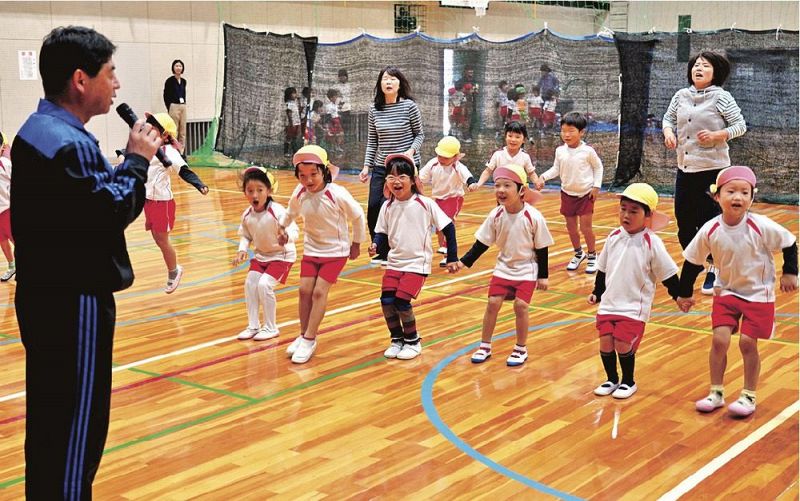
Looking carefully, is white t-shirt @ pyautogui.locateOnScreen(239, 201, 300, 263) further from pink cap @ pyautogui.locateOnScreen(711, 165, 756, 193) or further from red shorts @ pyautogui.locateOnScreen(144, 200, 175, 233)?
pink cap @ pyautogui.locateOnScreen(711, 165, 756, 193)

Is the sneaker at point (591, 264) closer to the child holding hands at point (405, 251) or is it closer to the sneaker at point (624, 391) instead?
the child holding hands at point (405, 251)

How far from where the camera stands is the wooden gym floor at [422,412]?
4191 mm

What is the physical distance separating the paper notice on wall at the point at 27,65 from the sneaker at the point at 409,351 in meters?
Result: 13.1

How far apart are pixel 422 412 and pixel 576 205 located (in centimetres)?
417

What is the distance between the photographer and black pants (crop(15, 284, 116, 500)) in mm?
2826

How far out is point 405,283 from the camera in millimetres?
6070

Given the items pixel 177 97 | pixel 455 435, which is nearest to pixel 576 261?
pixel 455 435

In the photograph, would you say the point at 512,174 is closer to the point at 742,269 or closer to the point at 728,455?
the point at 742,269

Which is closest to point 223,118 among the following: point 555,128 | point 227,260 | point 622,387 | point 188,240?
point 555,128

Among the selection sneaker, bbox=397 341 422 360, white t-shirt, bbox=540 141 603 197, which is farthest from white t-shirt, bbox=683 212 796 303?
white t-shirt, bbox=540 141 603 197

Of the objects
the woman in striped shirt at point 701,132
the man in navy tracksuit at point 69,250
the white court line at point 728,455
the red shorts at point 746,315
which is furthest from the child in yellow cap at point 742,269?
the man in navy tracksuit at point 69,250

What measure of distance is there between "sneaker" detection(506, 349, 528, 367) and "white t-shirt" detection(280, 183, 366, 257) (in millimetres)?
1239

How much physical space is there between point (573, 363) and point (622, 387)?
66 centimetres

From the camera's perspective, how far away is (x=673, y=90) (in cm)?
1369
